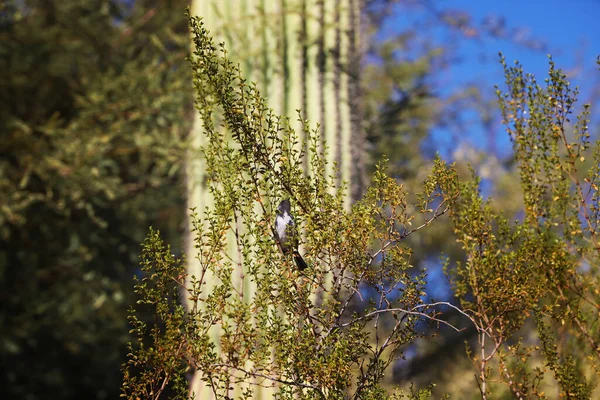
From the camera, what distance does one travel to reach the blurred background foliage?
4.58 metres

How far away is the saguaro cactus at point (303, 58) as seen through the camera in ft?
9.36

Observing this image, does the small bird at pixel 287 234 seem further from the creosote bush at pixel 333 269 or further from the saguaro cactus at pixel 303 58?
the saguaro cactus at pixel 303 58

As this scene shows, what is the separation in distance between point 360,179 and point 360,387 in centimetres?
161

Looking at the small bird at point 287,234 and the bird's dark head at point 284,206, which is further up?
the bird's dark head at point 284,206

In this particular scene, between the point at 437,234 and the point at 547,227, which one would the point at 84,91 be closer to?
the point at 437,234

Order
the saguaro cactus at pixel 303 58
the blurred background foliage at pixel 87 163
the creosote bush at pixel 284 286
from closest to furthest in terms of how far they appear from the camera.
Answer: the creosote bush at pixel 284 286 → the saguaro cactus at pixel 303 58 → the blurred background foliage at pixel 87 163


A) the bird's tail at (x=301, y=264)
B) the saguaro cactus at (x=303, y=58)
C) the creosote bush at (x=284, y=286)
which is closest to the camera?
the creosote bush at (x=284, y=286)

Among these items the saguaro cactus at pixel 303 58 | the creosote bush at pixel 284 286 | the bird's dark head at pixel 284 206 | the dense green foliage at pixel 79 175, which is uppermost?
the dense green foliage at pixel 79 175

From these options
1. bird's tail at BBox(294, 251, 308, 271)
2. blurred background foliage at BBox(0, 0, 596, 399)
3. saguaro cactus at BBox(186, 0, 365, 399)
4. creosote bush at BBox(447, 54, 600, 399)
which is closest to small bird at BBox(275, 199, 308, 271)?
bird's tail at BBox(294, 251, 308, 271)

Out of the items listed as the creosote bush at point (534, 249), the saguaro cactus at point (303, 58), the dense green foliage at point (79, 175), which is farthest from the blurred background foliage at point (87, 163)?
the creosote bush at point (534, 249)

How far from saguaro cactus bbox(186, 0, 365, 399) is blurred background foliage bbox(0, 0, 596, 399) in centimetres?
121

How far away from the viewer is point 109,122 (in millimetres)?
4832

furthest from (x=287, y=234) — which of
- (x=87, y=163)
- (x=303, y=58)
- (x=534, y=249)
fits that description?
(x=87, y=163)

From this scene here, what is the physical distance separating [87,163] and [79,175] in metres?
0.09
